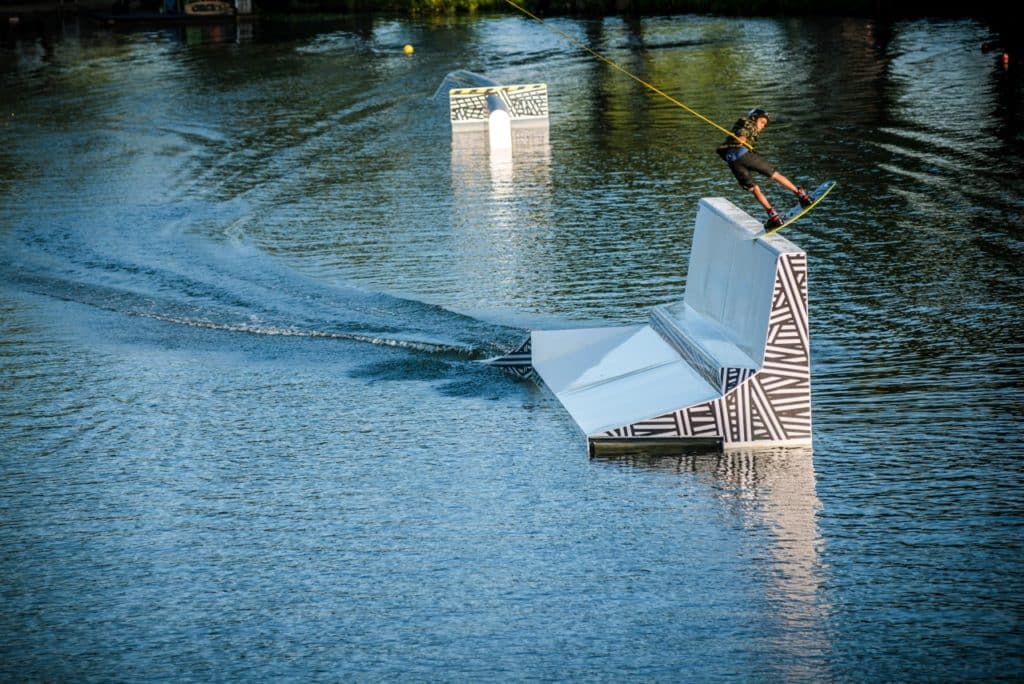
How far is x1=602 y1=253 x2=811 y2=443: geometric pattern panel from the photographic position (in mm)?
10336

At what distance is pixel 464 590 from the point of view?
841 cm

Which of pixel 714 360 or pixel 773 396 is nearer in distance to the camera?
pixel 773 396

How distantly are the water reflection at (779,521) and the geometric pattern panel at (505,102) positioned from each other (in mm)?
20905

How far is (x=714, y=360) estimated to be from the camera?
10.7m

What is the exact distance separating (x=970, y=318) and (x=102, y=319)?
9406mm

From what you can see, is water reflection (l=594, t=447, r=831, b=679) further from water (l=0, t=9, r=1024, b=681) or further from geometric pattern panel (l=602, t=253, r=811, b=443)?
geometric pattern panel (l=602, t=253, r=811, b=443)

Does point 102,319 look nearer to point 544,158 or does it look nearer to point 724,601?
point 724,601

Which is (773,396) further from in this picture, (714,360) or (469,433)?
(469,433)

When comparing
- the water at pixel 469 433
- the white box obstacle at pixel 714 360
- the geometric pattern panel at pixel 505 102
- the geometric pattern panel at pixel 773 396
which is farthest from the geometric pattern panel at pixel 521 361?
the geometric pattern panel at pixel 505 102

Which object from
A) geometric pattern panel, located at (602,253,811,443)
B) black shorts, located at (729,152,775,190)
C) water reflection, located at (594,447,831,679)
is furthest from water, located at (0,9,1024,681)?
black shorts, located at (729,152,775,190)

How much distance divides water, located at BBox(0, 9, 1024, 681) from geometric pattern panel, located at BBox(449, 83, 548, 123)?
9.65ft

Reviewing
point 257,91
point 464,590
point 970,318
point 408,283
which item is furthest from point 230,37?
point 464,590

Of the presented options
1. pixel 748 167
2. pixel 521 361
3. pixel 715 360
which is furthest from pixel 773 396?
pixel 521 361

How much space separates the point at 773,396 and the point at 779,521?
151cm
